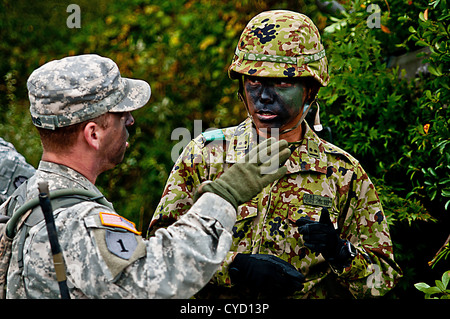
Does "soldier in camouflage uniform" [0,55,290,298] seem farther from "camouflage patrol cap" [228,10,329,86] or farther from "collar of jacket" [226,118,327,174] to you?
"camouflage patrol cap" [228,10,329,86]

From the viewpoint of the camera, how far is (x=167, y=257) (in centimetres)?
197

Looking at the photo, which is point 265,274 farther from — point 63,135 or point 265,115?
point 63,135

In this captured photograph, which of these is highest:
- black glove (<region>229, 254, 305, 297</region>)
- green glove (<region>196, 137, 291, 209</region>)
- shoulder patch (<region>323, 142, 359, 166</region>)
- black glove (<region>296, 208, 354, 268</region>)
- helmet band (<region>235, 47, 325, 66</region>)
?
helmet band (<region>235, 47, 325, 66</region>)

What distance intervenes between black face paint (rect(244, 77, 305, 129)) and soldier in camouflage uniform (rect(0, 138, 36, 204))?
1.49 meters

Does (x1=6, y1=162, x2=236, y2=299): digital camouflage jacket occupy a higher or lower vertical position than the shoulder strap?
lower

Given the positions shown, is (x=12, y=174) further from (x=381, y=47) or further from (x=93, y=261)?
(x=381, y=47)

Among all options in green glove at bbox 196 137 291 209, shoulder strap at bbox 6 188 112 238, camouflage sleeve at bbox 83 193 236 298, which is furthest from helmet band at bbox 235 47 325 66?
shoulder strap at bbox 6 188 112 238

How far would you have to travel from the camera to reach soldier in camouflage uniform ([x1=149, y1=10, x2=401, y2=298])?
2.82 m

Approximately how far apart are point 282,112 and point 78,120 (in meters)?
1.11

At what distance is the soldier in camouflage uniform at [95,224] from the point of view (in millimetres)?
1915

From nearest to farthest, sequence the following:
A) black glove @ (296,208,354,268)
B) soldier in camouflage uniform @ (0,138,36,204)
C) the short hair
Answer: the short hair → black glove @ (296,208,354,268) → soldier in camouflage uniform @ (0,138,36,204)

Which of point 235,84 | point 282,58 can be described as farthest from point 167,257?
point 235,84

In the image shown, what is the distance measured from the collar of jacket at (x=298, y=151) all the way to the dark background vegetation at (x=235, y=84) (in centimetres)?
69

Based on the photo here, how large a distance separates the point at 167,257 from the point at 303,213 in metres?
1.03
